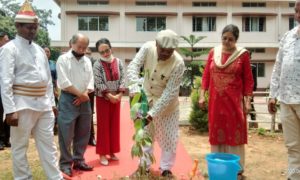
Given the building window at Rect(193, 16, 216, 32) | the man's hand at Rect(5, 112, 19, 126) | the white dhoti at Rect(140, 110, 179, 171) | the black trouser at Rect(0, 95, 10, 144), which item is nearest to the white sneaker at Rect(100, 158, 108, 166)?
the white dhoti at Rect(140, 110, 179, 171)

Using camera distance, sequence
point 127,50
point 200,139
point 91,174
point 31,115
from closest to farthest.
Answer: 1. point 31,115
2. point 91,174
3. point 200,139
4. point 127,50

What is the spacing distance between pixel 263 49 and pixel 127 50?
9787 mm

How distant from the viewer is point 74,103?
4.75 m

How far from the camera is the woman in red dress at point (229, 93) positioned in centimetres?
427

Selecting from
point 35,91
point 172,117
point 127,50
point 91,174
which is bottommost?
point 91,174

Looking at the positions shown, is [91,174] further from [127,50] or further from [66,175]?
[127,50]

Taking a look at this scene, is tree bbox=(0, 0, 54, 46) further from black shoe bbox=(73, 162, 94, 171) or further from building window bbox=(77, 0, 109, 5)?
black shoe bbox=(73, 162, 94, 171)

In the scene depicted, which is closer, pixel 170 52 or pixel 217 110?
pixel 170 52

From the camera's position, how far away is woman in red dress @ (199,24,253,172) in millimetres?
4273

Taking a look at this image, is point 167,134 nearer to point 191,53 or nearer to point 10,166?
point 10,166

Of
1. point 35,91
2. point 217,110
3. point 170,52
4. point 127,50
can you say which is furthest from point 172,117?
point 127,50

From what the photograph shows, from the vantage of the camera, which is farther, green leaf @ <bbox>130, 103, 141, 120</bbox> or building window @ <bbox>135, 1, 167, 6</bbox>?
building window @ <bbox>135, 1, 167, 6</bbox>

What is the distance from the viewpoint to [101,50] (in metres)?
5.25

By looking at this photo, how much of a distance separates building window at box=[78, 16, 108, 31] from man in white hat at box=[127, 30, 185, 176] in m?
23.2
